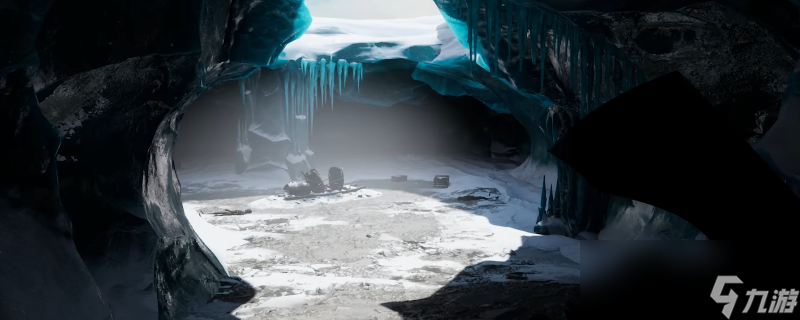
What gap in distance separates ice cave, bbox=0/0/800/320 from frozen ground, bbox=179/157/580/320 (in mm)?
43

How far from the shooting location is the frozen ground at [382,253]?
216 inches

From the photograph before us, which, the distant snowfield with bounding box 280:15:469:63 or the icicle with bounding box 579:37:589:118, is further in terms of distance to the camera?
the distant snowfield with bounding box 280:15:469:63

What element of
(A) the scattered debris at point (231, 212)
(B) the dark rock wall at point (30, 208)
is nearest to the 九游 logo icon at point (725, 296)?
(B) the dark rock wall at point (30, 208)

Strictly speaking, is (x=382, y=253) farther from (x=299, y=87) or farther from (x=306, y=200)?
(x=299, y=87)

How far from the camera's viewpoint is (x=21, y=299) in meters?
3.33

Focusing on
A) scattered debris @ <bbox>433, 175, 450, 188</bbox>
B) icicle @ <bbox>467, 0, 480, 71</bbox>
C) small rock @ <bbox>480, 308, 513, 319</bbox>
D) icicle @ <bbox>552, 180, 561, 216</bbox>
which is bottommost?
scattered debris @ <bbox>433, 175, 450, 188</bbox>

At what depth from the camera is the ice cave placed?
11.2ft

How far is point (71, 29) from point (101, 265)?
5.44 ft

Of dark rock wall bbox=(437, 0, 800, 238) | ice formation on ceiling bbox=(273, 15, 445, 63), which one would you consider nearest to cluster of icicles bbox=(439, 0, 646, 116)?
dark rock wall bbox=(437, 0, 800, 238)

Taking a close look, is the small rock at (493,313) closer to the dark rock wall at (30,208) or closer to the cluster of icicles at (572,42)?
the dark rock wall at (30,208)
